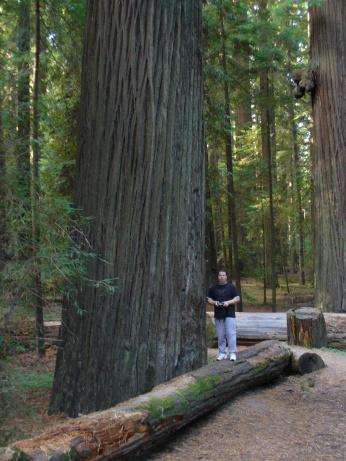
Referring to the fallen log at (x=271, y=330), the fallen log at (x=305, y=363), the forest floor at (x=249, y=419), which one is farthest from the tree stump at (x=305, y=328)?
the forest floor at (x=249, y=419)

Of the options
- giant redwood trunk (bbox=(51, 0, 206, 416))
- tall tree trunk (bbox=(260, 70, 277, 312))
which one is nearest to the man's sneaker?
giant redwood trunk (bbox=(51, 0, 206, 416))

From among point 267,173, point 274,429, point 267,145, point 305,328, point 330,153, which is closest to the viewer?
point 274,429

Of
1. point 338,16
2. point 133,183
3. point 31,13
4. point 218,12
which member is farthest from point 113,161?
point 218,12

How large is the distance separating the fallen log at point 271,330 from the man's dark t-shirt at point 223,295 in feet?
10.8

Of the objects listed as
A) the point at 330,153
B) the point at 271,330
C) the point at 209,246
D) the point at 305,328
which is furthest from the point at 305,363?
the point at 209,246

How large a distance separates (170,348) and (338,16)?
402 inches

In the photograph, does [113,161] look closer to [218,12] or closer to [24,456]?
[24,456]

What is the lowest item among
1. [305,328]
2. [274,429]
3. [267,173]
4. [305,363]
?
[274,429]

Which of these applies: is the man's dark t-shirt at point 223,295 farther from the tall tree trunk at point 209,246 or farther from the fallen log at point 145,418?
the tall tree trunk at point 209,246

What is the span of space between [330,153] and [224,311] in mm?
6843

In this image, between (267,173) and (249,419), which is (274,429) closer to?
(249,419)

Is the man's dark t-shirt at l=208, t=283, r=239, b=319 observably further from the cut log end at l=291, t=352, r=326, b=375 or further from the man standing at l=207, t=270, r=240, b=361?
the cut log end at l=291, t=352, r=326, b=375

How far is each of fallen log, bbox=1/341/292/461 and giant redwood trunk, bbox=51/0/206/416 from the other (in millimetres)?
415

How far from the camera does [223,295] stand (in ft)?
25.6
